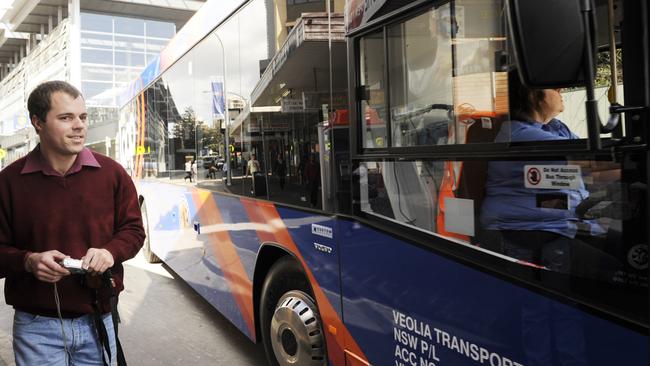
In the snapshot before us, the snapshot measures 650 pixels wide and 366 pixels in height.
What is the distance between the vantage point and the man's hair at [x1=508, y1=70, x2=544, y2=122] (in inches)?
67.2

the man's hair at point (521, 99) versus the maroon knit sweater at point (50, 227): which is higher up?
the man's hair at point (521, 99)

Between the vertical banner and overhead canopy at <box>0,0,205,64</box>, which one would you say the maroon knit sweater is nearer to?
the vertical banner

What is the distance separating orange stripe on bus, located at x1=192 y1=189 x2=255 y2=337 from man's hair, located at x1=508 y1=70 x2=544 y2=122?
8.55 feet

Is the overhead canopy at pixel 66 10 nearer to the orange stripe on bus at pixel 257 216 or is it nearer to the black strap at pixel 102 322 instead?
the orange stripe on bus at pixel 257 216

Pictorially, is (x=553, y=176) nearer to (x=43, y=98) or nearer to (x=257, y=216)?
(x=43, y=98)

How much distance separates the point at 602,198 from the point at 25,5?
159ft

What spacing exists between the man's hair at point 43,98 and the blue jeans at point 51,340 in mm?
857

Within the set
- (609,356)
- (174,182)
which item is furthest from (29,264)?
(174,182)

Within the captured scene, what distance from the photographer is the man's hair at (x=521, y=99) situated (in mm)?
1706

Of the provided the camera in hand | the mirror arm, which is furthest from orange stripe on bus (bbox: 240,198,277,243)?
the mirror arm

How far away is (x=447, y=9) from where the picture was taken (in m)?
1.94

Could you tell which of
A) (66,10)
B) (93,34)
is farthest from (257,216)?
(66,10)

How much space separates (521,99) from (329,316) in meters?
1.65

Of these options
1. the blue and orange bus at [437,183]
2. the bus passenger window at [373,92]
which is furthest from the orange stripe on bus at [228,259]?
the bus passenger window at [373,92]
